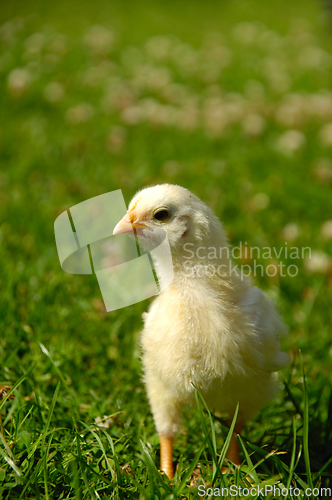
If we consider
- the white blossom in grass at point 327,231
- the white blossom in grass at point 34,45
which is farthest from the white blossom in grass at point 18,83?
the white blossom in grass at point 327,231

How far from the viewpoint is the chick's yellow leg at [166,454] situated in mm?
1851

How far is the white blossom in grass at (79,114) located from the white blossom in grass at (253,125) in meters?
1.94

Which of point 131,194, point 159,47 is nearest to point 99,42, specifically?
point 159,47

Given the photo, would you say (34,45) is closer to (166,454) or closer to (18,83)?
(18,83)

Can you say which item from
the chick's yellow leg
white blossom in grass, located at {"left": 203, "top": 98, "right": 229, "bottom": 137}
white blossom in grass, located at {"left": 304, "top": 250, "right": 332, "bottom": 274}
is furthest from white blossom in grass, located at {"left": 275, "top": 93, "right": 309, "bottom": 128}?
the chick's yellow leg

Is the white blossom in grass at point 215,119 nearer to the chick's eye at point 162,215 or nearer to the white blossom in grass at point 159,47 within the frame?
the white blossom in grass at point 159,47

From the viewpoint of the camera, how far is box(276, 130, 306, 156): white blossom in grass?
4934 millimetres

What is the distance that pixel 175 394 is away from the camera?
180 centimetres

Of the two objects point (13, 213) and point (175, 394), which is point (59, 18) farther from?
point (175, 394)

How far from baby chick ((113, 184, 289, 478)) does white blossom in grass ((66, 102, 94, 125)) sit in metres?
3.74

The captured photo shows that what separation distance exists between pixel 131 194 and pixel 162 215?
216 cm

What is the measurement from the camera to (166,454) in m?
1.89

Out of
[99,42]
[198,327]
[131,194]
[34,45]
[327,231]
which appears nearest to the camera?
[198,327]

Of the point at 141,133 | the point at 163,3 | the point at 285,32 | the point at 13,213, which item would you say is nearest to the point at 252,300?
the point at 13,213
